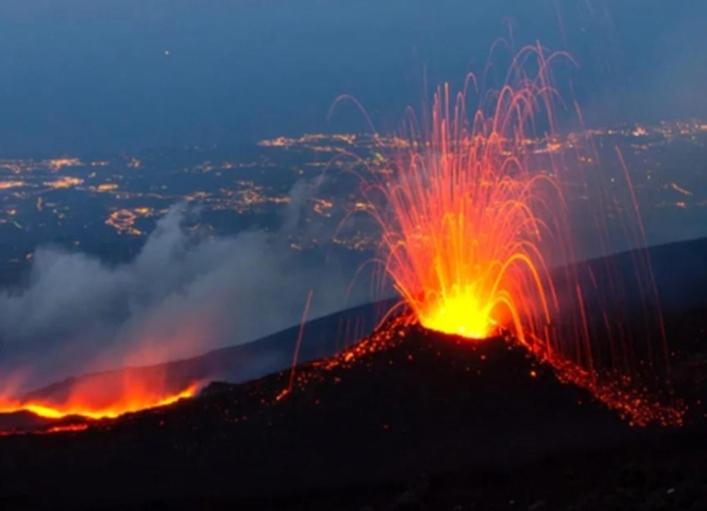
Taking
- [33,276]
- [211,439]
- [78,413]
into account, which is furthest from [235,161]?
[211,439]

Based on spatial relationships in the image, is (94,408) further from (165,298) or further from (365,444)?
(165,298)

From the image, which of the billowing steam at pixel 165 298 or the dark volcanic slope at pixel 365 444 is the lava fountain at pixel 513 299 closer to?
the dark volcanic slope at pixel 365 444

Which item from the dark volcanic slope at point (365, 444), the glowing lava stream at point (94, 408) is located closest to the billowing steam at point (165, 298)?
the glowing lava stream at point (94, 408)

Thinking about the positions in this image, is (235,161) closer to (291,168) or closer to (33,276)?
(291,168)

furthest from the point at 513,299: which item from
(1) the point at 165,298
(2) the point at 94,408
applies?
(1) the point at 165,298

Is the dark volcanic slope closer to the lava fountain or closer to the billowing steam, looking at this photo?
the lava fountain

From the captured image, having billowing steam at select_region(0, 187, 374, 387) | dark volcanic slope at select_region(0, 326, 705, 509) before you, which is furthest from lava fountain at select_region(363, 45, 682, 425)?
billowing steam at select_region(0, 187, 374, 387)
